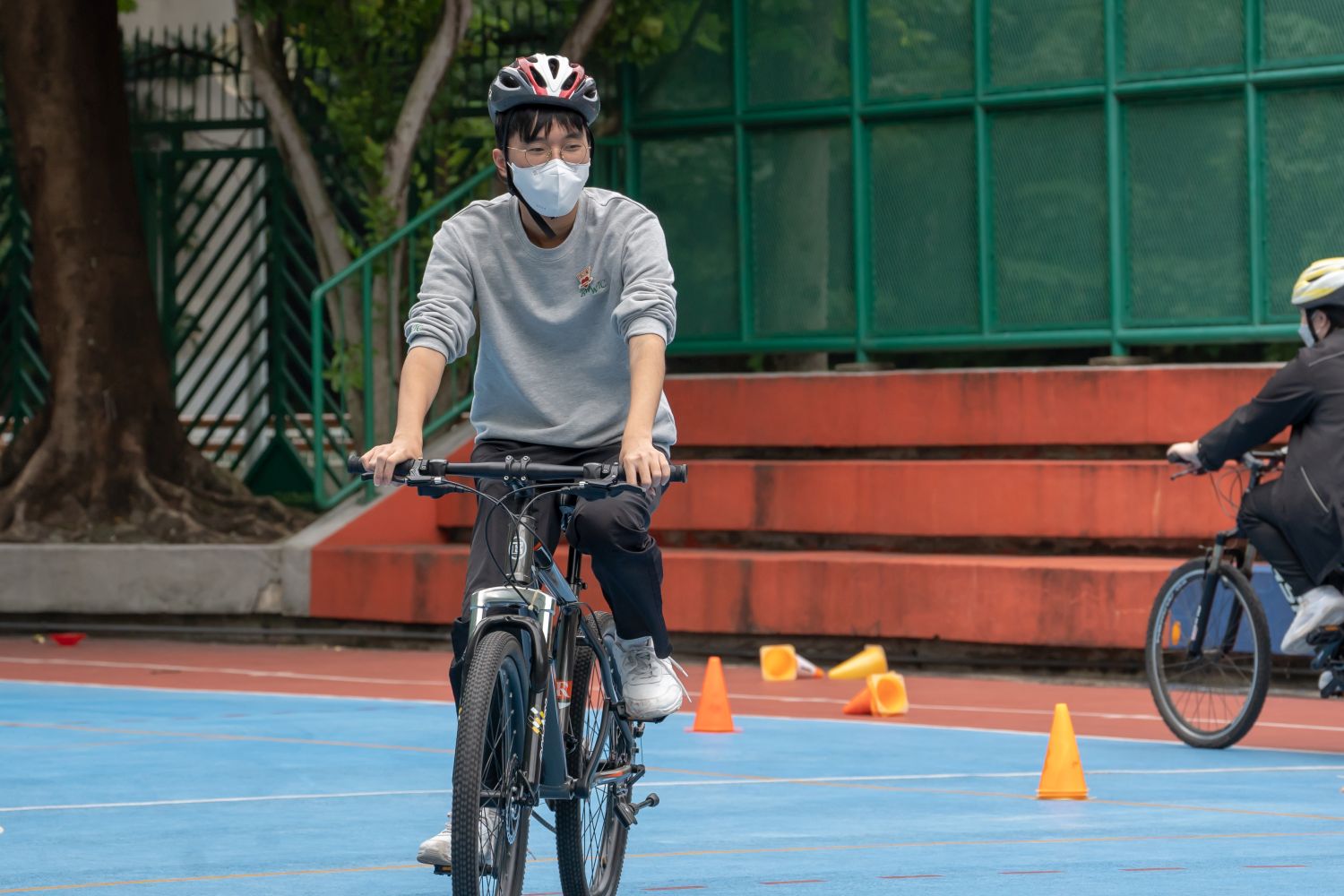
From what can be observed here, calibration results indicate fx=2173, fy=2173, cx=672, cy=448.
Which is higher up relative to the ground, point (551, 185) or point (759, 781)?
point (551, 185)

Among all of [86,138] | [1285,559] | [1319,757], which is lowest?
[1319,757]

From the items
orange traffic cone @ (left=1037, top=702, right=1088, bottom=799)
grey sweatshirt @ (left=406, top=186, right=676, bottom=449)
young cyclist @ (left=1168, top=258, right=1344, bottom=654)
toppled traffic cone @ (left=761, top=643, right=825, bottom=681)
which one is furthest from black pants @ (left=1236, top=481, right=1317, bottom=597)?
grey sweatshirt @ (left=406, top=186, right=676, bottom=449)

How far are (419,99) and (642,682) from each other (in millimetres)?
10329

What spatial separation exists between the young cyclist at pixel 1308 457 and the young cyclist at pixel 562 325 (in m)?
4.22

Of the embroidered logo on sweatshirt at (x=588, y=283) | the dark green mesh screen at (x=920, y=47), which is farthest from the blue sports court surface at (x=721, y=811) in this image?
the dark green mesh screen at (x=920, y=47)

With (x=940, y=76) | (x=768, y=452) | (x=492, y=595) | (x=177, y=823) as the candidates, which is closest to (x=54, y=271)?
(x=768, y=452)

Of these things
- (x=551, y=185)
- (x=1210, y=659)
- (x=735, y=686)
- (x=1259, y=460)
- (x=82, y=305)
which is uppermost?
(x=82, y=305)

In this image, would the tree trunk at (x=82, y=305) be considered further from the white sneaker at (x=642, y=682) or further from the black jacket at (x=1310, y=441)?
the white sneaker at (x=642, y=682)

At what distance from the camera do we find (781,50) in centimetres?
1522

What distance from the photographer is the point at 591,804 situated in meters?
5.44

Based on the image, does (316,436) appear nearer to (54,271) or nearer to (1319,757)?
(54,271)

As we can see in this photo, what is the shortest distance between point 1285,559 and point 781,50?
729cm

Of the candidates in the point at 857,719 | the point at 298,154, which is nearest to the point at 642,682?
the point at 857,719

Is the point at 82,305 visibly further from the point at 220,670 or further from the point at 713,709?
the point at 713,709
